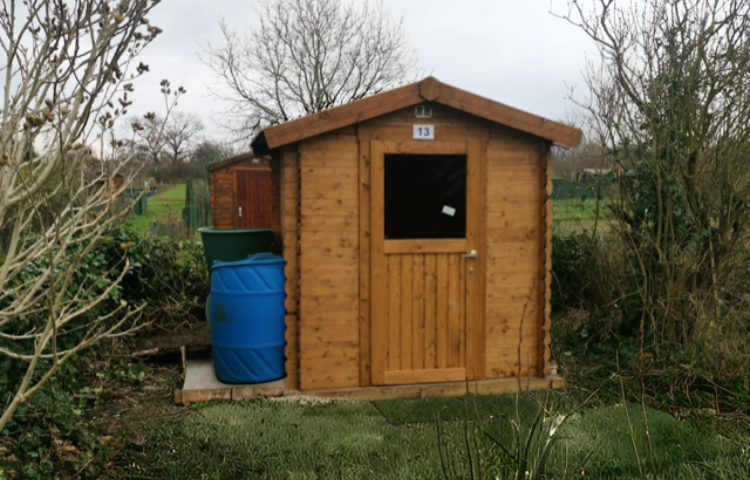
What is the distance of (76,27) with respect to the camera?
2.64 metres

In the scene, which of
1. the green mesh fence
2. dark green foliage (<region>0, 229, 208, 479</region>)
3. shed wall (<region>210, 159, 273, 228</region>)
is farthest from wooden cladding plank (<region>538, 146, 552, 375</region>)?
the green mesh fence

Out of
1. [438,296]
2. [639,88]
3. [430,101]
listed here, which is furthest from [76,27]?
[639,88]

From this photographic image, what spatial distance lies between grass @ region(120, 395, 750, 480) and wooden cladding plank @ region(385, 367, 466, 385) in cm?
57

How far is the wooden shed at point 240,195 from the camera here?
18.2 meters

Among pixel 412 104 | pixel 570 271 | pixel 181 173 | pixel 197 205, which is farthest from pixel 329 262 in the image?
pixel 181 173

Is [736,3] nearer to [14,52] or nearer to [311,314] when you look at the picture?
[311,314]

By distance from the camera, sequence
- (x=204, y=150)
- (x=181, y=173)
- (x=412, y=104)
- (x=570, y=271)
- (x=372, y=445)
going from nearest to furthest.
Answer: (x=372, y=445), (x=412, y=104), (x=570, y=271), (x=181, y=173), (x=204, y=150)

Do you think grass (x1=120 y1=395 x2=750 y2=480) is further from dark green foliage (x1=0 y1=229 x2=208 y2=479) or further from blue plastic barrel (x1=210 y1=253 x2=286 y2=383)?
blue plastic barrel (x1=210 y1=253 x2=286 y2=383)

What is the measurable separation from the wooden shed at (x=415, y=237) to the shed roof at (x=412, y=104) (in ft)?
0.04

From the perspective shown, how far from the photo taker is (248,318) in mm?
5656

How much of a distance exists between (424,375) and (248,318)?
163cm

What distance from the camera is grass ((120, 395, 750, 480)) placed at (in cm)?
383

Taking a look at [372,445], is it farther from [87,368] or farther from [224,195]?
[224,195]

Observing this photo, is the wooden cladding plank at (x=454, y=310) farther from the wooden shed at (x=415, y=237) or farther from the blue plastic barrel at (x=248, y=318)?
the blue plastic barrel at (x=248, y=318)
